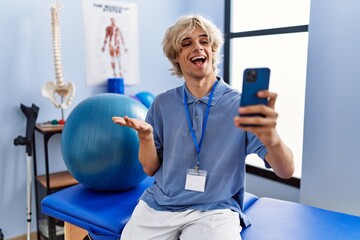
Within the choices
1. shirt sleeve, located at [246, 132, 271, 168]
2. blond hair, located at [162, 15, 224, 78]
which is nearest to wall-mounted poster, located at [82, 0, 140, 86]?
blond hair, located at [162, 15, 224, 78]

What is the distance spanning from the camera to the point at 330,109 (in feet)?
6.57

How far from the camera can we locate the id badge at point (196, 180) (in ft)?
4.11

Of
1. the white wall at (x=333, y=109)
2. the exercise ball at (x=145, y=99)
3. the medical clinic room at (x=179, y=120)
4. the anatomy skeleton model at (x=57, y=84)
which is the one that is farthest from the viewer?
the exercise ball at (x=145, y=99)

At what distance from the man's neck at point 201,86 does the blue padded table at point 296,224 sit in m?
0.62

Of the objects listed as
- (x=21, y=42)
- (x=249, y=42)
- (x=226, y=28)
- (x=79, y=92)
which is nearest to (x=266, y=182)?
(x=249, y=42)

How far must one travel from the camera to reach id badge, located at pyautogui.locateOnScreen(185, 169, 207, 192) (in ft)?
4.11

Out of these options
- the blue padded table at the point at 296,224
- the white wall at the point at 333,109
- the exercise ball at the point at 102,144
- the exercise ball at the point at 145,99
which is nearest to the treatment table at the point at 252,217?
the blue padded table at the point at 296,224

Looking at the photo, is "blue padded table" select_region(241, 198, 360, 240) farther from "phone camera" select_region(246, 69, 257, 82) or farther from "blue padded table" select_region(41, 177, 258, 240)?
"phone camera" select_region(246, 69, 257, 82)

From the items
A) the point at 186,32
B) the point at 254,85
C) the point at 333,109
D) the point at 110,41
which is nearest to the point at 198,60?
the point at 186,32

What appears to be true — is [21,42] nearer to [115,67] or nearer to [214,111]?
[115,67]

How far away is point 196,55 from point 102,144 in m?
0.63

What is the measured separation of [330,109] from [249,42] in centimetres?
116

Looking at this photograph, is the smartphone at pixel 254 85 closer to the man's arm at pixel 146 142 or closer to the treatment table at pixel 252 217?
the man's arm at pixel 146 142

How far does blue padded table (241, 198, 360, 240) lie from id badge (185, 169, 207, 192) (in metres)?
0.29
